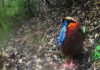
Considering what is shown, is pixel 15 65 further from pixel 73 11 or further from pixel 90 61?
pixel 73 11

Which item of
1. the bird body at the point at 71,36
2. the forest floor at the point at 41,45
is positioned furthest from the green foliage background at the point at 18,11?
the bird body at the point at 71,36

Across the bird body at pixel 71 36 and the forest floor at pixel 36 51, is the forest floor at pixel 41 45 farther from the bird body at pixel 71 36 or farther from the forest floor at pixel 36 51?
the bird body at pixel 71 36

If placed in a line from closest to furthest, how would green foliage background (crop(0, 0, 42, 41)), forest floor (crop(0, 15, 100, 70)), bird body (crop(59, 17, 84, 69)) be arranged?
bird body (crop(59, 17, 84, 69))
forest floor (crop(0, 15, 100, 70))
green foliage background (crop(0, 0, 42, 41))

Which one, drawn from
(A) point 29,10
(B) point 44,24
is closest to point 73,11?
(B) point 44,24

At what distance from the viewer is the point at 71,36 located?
4.50 meters

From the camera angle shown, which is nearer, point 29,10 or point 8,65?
point 8,65

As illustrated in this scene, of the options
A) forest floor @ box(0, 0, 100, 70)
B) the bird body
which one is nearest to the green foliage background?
forest floor @ box(0, 0, 100, 70)

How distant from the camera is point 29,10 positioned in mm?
6543

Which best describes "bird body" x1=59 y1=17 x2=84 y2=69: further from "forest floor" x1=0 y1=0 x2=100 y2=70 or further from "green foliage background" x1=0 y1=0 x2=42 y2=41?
"green foliage background" x1=0 y1=0 x2=42 y2=41

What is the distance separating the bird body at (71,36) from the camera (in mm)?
4496

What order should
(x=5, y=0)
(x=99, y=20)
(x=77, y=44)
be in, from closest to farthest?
1. (x=77, y=44)
2. (x=99, y=20)
3. (x=5, y=0)

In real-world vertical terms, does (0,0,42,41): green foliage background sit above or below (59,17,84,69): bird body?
above

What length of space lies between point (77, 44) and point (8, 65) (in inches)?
52.6

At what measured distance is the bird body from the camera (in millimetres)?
4496
